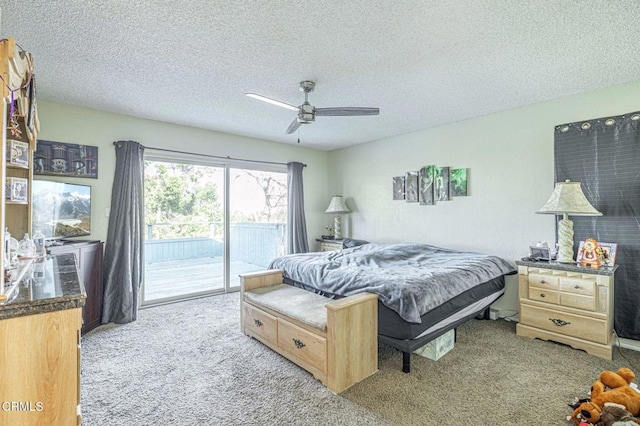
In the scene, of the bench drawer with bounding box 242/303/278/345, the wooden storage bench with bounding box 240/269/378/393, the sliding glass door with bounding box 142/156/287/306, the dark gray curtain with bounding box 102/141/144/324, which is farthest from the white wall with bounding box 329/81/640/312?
the dark gray curtain with bounding box 102/141/144/324

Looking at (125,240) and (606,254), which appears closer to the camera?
(606,254)

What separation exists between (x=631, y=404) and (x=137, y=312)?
447 centimetres

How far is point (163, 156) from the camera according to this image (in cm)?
412

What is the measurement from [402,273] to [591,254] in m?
1.75

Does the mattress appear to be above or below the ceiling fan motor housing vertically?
below

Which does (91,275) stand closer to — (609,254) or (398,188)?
(398,188)

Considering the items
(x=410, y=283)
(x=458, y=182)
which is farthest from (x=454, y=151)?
(x=410, y=283)

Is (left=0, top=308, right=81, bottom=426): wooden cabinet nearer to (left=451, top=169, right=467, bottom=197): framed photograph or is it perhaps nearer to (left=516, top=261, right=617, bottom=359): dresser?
(left=516, top=261, right=617, bottom=359): dresser

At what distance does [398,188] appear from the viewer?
184 inches

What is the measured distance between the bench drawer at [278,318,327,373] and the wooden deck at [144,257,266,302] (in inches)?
96.9

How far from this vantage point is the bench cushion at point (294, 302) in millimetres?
2266

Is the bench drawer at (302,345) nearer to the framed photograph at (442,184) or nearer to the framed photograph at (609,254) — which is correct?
the framed photograph at (609,254)

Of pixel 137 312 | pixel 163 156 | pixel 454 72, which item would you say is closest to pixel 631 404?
pixel 454 72

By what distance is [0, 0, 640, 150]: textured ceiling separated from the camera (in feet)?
6.00
